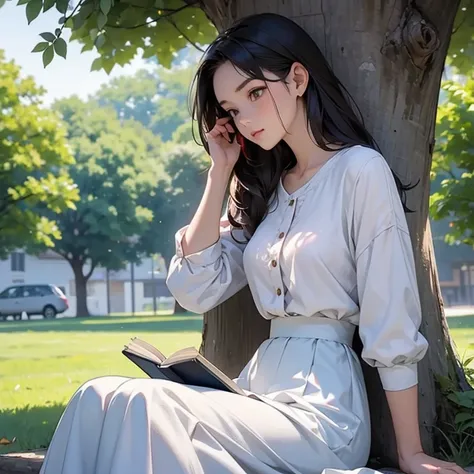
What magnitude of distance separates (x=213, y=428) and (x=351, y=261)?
618 mm

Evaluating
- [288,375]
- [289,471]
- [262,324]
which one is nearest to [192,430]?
[289,471]

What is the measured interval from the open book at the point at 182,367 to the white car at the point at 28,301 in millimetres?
25209

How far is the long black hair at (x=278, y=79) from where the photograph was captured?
6.94 feet

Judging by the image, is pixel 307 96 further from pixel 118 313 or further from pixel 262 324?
pixel 118 313

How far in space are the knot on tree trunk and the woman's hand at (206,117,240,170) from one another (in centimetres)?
59

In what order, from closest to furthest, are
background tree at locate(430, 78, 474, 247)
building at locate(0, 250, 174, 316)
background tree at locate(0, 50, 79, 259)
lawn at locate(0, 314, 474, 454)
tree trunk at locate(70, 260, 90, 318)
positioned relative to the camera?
lawn at locate(0, 314, 474, 454) → background tree at locate(430, 78, 474, 247) → background tree at locate(0, 50, 79, 259) → tree trunk at locate(70, 260, 90, 318) → building at locate(0, 250, 174, 316)

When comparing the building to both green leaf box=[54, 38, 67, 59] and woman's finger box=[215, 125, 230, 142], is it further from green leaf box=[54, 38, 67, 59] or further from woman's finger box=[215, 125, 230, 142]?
woman's finger box=[215, 125, 230, 142]

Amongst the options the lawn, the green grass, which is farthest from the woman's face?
the green grass

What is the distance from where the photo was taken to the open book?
184 centimetres

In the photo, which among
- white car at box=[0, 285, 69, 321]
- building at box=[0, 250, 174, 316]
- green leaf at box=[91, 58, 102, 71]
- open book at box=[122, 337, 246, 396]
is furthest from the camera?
building at box=[0, 250, 174, 316]

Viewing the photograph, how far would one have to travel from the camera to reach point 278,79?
2.11 metres

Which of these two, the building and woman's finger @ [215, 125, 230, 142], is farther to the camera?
the building

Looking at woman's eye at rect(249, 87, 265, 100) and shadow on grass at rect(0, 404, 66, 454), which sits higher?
woman's eye at rect(249, 87, 265, 100)

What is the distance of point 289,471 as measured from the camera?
70.0 inches
